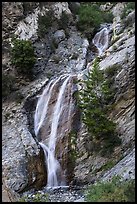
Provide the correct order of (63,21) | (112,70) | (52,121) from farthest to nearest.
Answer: (63,21) < (52,121) < (112,70)

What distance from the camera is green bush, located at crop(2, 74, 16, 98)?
21.0m

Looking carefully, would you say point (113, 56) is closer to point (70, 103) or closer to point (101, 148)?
point (70, 103)

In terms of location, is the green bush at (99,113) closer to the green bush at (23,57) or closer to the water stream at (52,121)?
the water stream at (52,121)

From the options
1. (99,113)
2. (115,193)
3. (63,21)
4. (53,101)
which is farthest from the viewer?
(63,21)

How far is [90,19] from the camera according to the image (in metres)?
27.4

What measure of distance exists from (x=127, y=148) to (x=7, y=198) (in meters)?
6.18

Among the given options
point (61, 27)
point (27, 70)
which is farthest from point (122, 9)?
point (27, 70)

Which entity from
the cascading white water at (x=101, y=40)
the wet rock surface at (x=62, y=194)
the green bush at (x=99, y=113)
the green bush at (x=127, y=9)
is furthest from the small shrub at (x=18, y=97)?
the green bush at (x=127, y=9)

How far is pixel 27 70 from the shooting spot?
22.0 metres

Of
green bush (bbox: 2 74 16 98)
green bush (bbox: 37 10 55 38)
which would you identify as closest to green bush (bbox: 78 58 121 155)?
green bush (bbox: 2 74 16 98)

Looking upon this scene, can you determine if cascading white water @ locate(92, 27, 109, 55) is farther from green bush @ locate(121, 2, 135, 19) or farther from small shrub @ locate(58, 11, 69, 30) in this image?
small shrub @ locate(58, 11, 69, 30)

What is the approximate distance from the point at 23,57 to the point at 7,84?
1947 mm

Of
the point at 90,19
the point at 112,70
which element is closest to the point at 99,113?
the point at 112,70

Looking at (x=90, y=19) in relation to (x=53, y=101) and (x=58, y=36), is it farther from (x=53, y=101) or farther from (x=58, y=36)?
(x=53, y=101)
